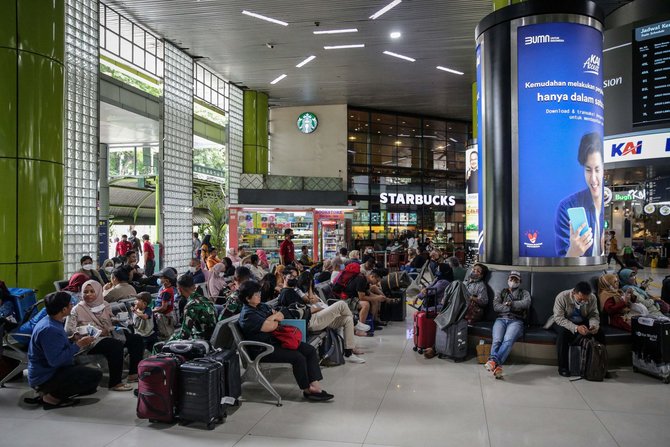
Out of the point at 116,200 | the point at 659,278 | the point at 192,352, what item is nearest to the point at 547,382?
the point at 192,352

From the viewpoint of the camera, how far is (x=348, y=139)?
24.3 metres

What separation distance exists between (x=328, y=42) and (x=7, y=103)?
31.9 feet

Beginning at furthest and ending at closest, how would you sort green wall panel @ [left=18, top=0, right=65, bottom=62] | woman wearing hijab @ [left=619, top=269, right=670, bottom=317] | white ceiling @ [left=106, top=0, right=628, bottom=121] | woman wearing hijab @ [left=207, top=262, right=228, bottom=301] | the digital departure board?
white ceiling @ [left=106, top=0, right=628, bottom=121], the digital departure board, woman wearing hijab @ [left=207, top=262, right=228, bottom=301], green wall panel @ [left=18, top=0, right=65, bottom=62], woman wearing hijab @ [left=619, top=269, right=670, bottom=317]

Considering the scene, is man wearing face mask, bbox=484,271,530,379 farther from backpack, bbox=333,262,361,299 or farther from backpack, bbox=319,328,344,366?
backpack, bbox=333,262,361,299

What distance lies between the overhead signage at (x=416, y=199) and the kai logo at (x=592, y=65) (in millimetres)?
18125

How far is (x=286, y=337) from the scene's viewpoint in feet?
16.0

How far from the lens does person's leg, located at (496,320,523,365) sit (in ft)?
19.1

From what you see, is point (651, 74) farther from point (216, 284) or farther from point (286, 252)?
point (216, 284)

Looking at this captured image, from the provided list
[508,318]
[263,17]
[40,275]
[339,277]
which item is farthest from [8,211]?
[263,17]

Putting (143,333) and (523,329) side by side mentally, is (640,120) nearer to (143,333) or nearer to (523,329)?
(523,329)

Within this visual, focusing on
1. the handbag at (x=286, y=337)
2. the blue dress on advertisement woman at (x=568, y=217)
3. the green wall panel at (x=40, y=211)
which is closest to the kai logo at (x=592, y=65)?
the blue dress on advertisement woman at (x=568, y=217)

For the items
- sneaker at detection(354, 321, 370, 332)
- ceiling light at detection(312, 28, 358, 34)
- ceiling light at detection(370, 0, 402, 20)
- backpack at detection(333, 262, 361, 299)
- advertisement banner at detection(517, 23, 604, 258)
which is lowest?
sneaker at detection(354, 321, 370, 332)

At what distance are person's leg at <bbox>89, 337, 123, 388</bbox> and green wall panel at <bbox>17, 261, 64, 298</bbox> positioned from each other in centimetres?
374

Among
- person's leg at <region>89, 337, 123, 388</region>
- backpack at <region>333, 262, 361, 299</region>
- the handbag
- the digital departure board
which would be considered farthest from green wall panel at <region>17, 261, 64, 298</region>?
the digital departure board
